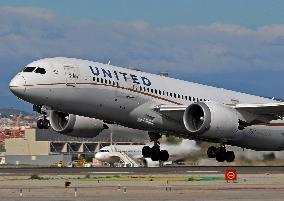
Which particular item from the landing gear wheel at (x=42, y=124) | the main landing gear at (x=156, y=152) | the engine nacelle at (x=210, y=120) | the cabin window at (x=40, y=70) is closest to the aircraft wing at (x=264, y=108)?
the engine nacelle at (x=210, y=120)

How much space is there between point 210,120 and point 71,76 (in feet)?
36.8

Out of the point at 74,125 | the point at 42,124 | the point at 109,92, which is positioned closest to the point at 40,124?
the point at 42,124

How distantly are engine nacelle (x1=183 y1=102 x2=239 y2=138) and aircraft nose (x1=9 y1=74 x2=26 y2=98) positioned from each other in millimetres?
12933

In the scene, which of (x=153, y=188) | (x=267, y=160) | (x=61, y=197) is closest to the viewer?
(x=61, y=197)

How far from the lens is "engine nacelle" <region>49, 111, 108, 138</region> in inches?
2436

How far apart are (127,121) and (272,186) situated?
18866mm

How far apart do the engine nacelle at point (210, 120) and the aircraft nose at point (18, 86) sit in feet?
42.4

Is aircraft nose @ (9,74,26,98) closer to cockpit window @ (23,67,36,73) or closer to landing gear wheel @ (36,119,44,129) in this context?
cockpit window @ (23,67,36,73)

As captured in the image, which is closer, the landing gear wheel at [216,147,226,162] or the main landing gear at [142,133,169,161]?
the landing gear wheel at [216,147,226,162]

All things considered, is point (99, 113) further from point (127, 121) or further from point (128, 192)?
point (128, 192)

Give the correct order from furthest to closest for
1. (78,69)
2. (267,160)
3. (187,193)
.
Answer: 1. (267,160)
2. (78,69)
3. (187,193)

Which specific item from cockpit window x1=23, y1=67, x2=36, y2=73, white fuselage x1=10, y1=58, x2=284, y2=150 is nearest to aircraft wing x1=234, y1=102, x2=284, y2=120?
white fuselage x1=10, y1=58, x2=284, y2=150

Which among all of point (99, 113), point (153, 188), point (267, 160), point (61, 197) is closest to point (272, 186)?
point (153, 188)

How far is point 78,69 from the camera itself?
54000mm
